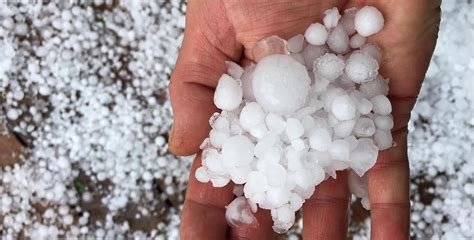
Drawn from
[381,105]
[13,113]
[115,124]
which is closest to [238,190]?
[381,105]

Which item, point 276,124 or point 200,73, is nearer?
point 276,124

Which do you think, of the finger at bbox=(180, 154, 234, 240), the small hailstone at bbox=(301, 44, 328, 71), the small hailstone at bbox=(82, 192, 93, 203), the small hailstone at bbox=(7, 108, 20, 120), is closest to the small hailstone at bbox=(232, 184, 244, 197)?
the finger at bbox=(180, 154, 234, 240)

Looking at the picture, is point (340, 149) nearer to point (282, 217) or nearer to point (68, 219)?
point (282, 217)

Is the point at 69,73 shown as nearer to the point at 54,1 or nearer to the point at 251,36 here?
the point at 54,1

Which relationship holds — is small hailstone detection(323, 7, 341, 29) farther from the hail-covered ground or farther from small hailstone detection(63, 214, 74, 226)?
small hailstone detection(63, 214, 74, 226)

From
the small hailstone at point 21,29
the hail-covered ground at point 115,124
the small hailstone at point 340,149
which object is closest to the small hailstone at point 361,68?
the small hailstone at point 340,149

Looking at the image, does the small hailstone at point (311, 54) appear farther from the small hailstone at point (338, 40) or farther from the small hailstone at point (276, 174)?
the small hailstone at point (276, 174)
